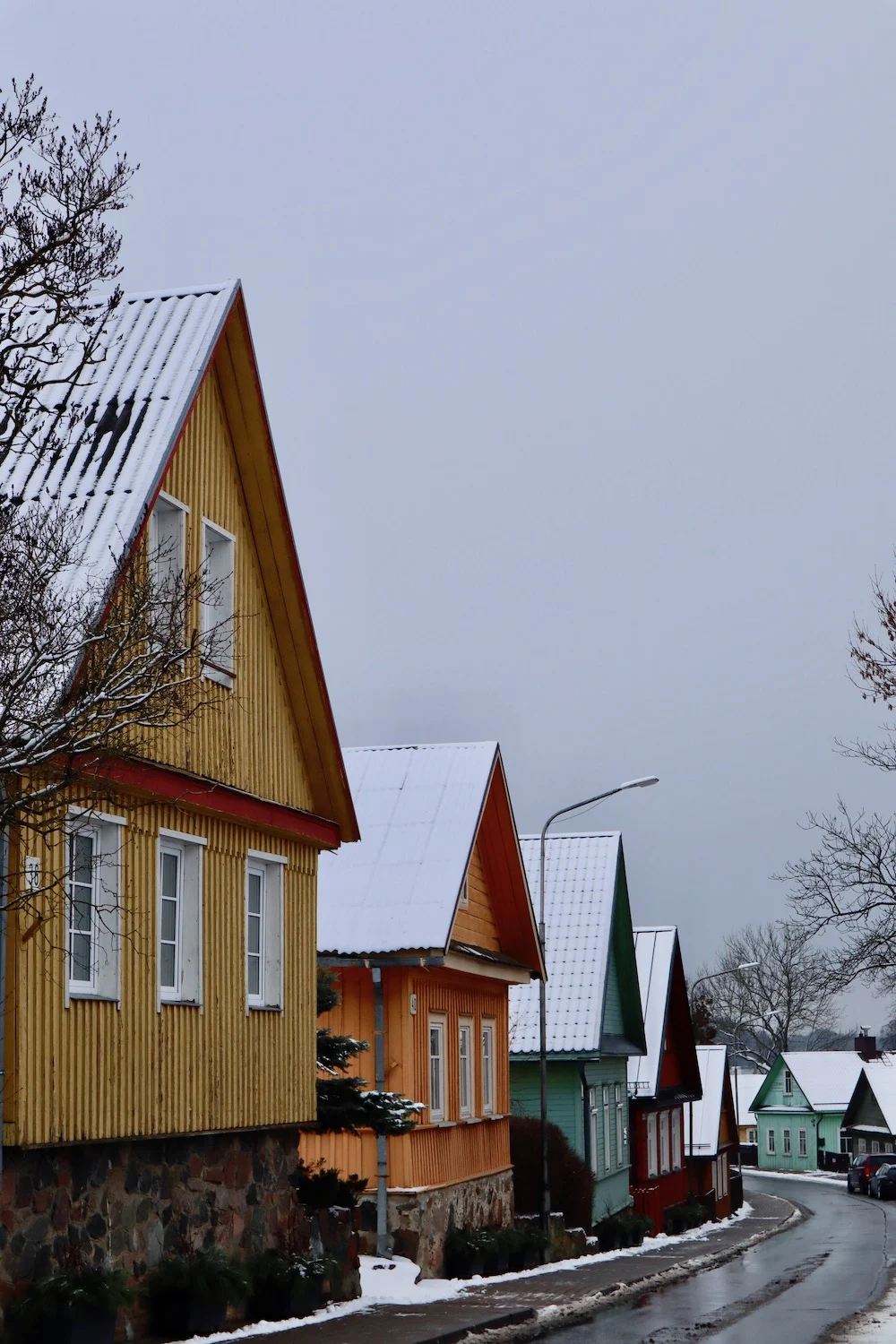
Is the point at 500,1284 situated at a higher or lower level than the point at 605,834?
lower

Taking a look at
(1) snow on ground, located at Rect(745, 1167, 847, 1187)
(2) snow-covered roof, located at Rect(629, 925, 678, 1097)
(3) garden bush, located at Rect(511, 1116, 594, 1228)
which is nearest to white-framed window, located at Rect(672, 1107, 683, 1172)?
(2) snow-covered roof, located at Rect(629, 925, 678, 1097)

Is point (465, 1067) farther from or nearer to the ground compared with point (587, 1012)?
nearer to the ground

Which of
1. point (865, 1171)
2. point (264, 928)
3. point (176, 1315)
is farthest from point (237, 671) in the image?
point (865, 1171)

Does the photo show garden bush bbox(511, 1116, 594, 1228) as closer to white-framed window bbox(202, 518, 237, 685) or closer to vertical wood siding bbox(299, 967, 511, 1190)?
vertical wood siding bbox(299, 967, 511, 1190)

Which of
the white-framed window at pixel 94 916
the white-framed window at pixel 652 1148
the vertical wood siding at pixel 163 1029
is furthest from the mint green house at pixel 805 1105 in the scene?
the white-framed window at pixel 94 916

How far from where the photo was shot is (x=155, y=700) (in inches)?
406

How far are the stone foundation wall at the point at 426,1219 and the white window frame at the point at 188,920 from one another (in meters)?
7.83

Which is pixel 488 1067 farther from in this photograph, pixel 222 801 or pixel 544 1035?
pixel 222 801

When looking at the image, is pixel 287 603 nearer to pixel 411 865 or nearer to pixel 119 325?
pixel 119 325

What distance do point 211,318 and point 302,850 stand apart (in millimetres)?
5690

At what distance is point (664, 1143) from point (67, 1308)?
3800 cm

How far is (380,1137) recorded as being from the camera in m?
22.0

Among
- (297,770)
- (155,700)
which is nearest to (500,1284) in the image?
(297,770)

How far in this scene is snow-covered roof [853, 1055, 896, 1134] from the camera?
93.9 m
